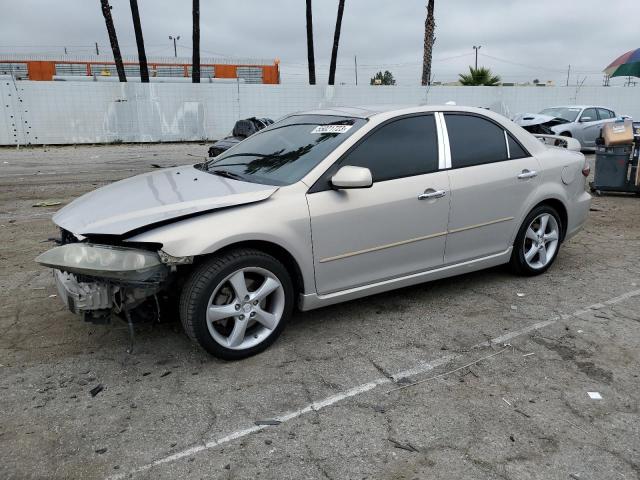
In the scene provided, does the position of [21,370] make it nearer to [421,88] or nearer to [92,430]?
[92,430]

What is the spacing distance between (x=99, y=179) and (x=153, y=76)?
1565 centimetres

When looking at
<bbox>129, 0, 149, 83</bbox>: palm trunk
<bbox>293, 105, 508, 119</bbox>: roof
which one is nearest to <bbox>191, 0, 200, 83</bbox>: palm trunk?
<bbox>129, 0, 149, 83</bbox>: palm trunk

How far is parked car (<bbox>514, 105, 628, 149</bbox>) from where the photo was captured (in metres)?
16.8

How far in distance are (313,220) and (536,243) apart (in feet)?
8.06

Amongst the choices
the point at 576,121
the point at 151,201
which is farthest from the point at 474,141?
the point at 576,121

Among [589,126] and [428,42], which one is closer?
[589,126]

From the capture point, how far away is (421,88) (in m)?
25.1

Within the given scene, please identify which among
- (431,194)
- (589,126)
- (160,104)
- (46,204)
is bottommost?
(46,204)

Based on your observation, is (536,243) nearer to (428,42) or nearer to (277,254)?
(277,254)

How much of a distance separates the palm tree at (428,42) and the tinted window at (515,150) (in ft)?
78.2

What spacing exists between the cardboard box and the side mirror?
292 inches

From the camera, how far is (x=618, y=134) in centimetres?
917

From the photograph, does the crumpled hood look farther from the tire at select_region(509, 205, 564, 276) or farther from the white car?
the white car

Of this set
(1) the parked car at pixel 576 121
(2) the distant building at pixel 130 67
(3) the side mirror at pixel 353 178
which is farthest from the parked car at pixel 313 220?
(2) the distant building at pixel 130 67
